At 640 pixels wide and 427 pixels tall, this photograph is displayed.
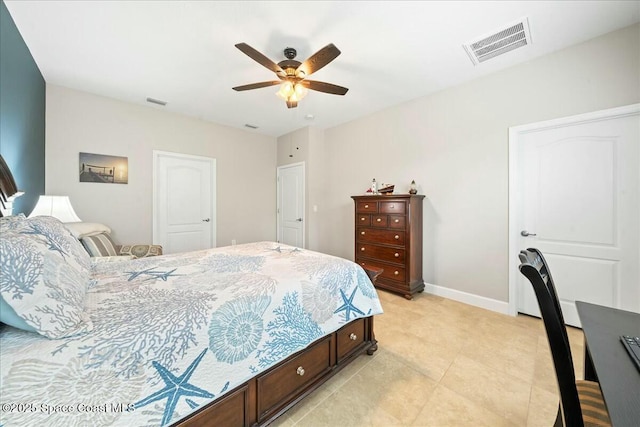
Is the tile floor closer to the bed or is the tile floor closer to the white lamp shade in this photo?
the bed

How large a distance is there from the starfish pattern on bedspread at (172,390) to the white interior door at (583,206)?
308cm

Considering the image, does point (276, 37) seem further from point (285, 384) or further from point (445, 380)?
point (445, 380)

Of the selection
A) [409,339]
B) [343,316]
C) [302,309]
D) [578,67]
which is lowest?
[409,339]

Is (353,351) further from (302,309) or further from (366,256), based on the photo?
(366,256)

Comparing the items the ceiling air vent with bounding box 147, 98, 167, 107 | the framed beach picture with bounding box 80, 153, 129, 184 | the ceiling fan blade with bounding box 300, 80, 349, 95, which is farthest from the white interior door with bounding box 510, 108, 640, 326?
the framed beach picture with bounding box 80, 153, 129, 184

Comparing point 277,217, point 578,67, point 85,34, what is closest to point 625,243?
point 578,67

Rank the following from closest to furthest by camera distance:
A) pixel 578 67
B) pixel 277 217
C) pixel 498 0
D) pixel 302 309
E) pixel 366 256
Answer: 1. pixel 302 309
2. pixel 498 0
3. pixel 578 67
4. pixel 366 256
5. pixel 277 217

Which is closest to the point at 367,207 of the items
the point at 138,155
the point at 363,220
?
the point at 363,220

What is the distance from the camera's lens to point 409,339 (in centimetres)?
214

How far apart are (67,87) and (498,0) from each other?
184 inches

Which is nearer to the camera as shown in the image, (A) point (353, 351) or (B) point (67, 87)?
(A) point (353, 351)

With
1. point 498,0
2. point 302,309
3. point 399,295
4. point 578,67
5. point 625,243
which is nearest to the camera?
point 302,309

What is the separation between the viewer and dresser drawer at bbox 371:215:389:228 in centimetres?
319

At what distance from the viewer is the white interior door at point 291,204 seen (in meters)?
4.63
